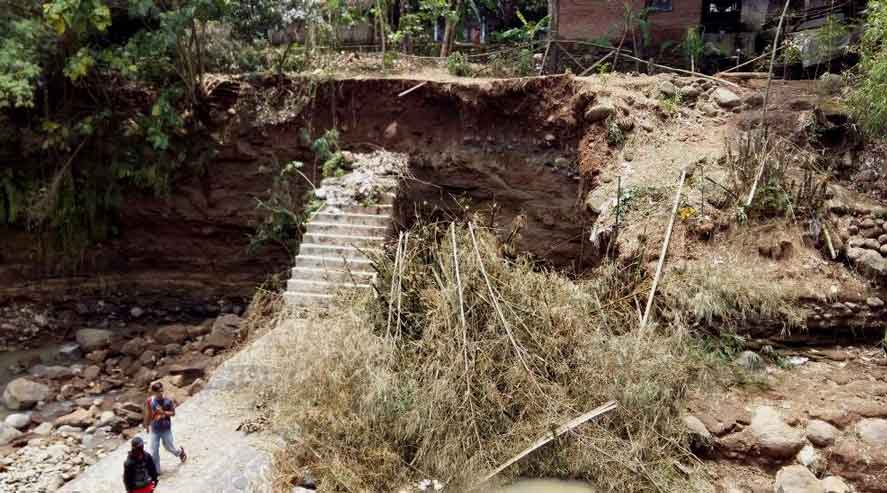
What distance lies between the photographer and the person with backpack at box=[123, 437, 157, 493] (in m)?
4.13

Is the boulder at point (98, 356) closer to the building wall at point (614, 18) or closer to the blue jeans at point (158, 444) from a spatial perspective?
the blue jeans at point (158, 444)

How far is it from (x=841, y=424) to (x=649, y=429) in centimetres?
158

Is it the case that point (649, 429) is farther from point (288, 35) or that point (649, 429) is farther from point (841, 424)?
point (288, 35)

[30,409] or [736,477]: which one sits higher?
[736,477]

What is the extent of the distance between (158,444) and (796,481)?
14.8 feet

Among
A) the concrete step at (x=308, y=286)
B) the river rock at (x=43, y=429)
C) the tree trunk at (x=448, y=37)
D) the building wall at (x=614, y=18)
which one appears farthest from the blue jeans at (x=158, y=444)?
the building wall at (x=614, y=18)

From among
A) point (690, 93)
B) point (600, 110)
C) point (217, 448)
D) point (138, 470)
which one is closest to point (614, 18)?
point (690, 93)

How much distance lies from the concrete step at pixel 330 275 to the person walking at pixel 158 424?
7.04ft

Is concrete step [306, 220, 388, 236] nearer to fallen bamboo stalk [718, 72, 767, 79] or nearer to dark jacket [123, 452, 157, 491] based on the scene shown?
dark jacket [123, 452, 157, 491]

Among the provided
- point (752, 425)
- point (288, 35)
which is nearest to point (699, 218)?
point (752, 425)

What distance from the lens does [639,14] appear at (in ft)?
37.7

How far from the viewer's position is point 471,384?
4910 millimetres

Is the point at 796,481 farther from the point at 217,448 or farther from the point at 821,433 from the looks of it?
the point at 217,448

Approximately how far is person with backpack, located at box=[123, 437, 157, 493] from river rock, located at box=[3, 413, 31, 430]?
3696 millimetres
